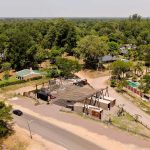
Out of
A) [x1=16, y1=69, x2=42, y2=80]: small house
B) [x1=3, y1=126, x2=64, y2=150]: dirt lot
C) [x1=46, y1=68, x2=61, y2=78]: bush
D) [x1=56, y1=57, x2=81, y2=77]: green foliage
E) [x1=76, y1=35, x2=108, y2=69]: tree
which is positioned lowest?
[x1=3, y1=126, x2=64, y2=150]: dirt lot

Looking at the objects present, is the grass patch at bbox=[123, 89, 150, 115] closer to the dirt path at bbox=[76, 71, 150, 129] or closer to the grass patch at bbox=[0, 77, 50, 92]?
the dirt path at bbox=[76, 71, 150, 129]

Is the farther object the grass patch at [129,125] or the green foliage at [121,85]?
the green foliage at [121,85]

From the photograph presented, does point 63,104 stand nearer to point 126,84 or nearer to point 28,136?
point 28,136

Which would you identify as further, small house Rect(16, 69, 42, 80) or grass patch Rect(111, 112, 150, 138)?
small house Rect(16, 69, 42, 80)

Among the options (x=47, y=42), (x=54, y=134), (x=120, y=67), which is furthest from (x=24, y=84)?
(x=47, y=42)

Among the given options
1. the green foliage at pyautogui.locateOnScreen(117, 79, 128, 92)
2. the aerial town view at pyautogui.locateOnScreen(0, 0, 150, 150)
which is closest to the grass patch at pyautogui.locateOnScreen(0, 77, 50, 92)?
the aerial town view at pyautogui.locateOnScreen(0, 0, 150, 150)

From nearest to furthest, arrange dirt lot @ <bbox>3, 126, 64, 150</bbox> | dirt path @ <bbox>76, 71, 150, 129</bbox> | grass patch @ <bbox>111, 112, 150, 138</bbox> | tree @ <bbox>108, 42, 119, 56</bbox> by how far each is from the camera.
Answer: dirt lot @ <bbox>3, 126, 64, 150</bbox> → grass patch @ <bbox>111, 112, 150, 138</bbox> → dirt path @ <bbox>76, 71, 150, 129</bbox> → tree @ <bbox>108, 42, 119, 56</bbox>

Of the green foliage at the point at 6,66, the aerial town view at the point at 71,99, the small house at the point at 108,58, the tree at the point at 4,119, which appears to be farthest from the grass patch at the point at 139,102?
the green foliage at the point at 6,66

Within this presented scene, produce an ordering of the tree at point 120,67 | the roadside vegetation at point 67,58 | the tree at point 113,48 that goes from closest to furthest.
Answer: the roadside vegetation at point 67,58, the tree at point 120,67, the tree at point 113,48

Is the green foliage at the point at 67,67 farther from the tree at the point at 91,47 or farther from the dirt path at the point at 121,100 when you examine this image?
the tree at the point at 91,47

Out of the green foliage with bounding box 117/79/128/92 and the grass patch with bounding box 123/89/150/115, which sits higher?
the green foliage with bounding box 117/79/128/92
